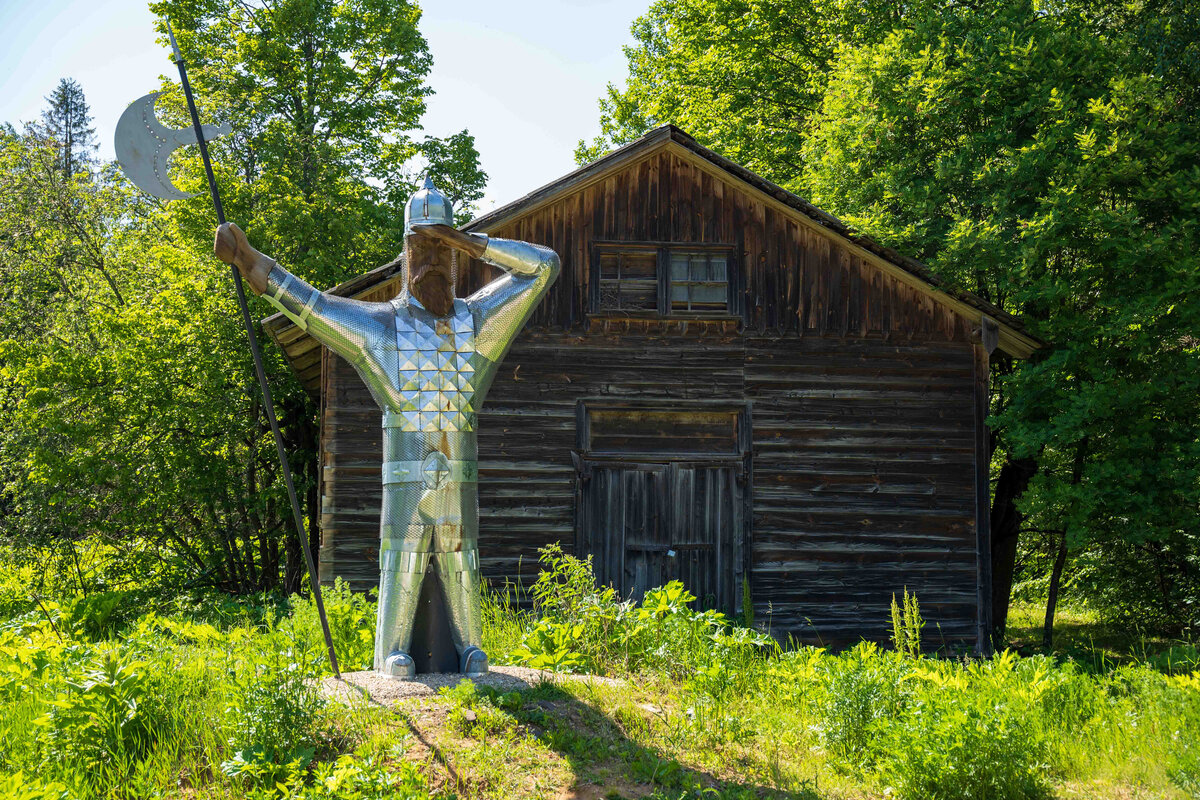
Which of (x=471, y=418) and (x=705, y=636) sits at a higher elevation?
(x=471, y=418)

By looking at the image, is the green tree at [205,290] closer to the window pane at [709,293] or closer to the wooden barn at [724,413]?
the wooden barn at [724,413]

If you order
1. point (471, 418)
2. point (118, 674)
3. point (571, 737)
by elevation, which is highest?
point (471, 418)

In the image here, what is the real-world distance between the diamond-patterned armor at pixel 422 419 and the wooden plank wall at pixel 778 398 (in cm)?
458

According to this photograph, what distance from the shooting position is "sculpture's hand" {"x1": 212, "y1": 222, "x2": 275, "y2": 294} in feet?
17.6

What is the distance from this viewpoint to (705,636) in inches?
256

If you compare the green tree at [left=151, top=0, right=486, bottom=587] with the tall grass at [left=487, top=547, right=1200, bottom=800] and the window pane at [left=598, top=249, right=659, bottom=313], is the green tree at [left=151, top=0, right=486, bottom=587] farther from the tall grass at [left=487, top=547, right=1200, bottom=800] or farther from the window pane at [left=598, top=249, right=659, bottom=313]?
the tall grass at [left=487, top=547, right=1200, bottom=800]

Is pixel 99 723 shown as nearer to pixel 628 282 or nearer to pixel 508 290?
pixel 508 290

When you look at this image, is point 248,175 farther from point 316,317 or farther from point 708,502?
point 316,317

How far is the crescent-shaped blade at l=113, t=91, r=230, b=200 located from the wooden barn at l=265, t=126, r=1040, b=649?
464 centimetres

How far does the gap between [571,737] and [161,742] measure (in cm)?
195

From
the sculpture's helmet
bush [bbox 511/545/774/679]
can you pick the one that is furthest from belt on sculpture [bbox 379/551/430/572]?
the sculpture's helmet

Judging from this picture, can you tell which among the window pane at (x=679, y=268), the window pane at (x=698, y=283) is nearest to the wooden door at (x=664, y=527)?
the window pane at (x=698, y=283)

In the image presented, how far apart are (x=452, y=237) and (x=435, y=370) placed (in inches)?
30.3

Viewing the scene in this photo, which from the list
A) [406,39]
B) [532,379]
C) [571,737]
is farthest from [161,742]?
[406,39]
